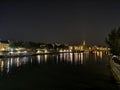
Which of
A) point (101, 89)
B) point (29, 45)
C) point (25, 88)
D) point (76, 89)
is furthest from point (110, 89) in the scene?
point (29, 45)

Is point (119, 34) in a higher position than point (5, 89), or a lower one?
higher

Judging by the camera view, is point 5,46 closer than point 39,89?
No

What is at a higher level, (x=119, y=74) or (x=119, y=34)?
(x=119, y=34)

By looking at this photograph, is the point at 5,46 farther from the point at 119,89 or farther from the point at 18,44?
the point at 119,89

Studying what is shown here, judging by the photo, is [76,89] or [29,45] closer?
[76,89]

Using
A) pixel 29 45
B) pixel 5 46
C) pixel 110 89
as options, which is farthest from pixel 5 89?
pixel 29 45

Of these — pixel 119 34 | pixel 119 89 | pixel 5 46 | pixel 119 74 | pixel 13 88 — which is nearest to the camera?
pixel 119 89

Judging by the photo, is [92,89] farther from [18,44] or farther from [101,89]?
[18,44]

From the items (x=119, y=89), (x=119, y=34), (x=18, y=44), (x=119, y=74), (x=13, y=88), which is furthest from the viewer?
(x=18, y=44)

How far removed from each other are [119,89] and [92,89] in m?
2.62

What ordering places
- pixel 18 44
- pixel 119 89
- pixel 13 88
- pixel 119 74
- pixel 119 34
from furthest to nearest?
pixel 18 44 < pixel 119 34 < pixel 119 74 < pixel 13 88 < pixel 119 89

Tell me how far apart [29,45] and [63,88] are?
17006 centimetres

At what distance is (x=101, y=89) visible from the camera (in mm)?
25781

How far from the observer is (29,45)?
19512 cm
